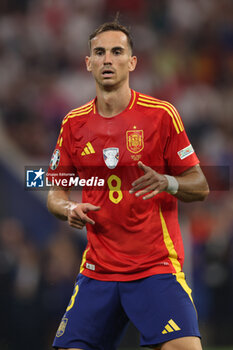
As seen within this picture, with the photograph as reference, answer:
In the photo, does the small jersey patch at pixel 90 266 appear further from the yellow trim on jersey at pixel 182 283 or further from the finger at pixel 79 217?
the yellow trim on jersey at pixel 182 283

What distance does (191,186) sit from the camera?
14.0 feet

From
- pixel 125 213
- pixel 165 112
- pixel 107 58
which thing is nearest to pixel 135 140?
pixel 165 112

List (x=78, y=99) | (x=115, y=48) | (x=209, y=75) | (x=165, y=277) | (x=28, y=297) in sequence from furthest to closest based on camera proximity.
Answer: (x=209, y=75) < (x=78, y=99) < (x=28, y=297) < (x=115, y=48) < (x=165, y=277)

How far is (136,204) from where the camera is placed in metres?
4.35

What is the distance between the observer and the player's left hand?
395cm

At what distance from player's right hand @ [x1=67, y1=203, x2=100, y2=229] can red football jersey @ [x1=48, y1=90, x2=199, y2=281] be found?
12.1 inches

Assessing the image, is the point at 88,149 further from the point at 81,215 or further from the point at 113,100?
the point at 81,215

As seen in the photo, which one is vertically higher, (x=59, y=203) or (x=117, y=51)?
(x=117, y=51)

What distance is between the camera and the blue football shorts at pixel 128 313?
A: 13.5ft

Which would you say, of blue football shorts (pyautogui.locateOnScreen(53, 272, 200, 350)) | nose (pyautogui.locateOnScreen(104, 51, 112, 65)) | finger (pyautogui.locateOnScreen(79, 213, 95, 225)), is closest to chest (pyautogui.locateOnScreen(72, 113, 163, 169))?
nose (pyautogui.locateOnScreen(104, 51, 112, 65))

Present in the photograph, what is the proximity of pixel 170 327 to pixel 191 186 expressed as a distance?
0.91m

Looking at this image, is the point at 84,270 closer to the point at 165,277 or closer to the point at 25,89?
the point at 165,277

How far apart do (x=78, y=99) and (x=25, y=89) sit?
36.3 inches

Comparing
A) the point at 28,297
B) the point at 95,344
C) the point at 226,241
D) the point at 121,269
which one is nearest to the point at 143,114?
the point at 121,269
